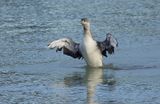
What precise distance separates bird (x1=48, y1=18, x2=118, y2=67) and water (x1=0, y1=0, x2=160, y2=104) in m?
0.21

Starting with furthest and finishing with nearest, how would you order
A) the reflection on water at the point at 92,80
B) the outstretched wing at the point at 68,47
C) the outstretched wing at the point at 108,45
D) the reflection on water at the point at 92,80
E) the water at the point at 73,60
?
the outstretched wing at the point at 68,47 → the outstretched wing at the point at 108,45 → the reflection on water at the point at 92,80 → the water at the point at 73,60 → the reflection on water at the point at 92,80

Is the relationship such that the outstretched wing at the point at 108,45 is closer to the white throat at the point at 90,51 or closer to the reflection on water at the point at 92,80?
the white throat at the point at 90,51

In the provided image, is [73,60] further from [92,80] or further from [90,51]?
[92,80]

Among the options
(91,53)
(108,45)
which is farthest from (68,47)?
→ (108,45)

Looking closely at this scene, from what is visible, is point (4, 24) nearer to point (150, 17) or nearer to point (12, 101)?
point (150, 17)

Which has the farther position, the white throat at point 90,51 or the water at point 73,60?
the white throat at point 90,51

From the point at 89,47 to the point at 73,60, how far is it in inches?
45.0

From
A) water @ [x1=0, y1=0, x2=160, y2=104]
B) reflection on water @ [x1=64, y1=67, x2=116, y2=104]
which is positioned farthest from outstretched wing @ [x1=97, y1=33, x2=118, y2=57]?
reflection on water @ [x1=64, y1=67, x2=116, y2=104]

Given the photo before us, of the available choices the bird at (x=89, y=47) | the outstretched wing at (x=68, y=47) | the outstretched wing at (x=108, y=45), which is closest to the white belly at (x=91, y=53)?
the bird at (x=89, y=47)

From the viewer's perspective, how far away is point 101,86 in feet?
46.0

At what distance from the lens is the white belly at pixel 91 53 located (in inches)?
643

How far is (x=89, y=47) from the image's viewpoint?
16344 mm

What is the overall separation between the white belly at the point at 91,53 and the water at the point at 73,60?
184mm

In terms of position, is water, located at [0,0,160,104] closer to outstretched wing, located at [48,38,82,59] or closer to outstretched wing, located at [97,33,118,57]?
outstretched wing, located at [48,38,82,59]
